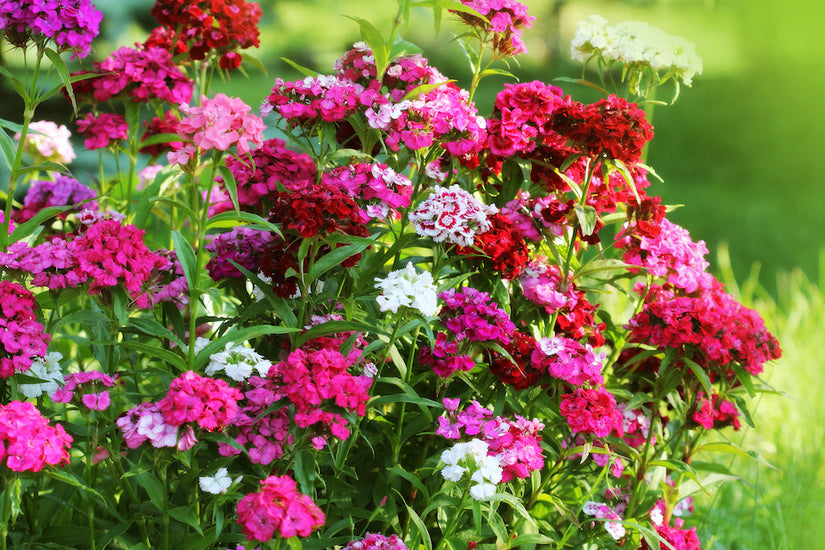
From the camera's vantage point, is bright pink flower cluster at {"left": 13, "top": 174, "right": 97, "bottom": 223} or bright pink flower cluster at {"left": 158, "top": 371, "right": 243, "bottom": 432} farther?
bright pink flower cluster at {"left": 13, "top": 174, "right": 97, "bottom": 223}

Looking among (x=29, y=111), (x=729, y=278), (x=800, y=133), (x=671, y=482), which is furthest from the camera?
(x=800, y=133)

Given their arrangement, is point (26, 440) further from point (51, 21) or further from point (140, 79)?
point (140, 79)

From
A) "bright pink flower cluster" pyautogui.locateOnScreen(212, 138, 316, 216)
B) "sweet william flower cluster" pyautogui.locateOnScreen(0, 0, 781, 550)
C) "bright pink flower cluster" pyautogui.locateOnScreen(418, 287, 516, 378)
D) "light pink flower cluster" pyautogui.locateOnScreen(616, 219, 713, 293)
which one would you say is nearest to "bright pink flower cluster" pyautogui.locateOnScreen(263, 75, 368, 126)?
"sweet william flower cluster" pyautogui.locateOnScreen(0, 0, 781, 550)

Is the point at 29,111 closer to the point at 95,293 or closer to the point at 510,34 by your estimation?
the point at 95,293

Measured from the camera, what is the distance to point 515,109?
2.65 metres

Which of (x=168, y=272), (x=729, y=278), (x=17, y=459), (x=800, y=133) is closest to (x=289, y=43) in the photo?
(x=800, y=133)

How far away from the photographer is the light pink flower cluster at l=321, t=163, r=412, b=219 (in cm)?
242

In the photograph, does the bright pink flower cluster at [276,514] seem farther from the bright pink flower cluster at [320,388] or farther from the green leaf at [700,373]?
the green leaf at [700,373]

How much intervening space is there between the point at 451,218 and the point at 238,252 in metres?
0.67

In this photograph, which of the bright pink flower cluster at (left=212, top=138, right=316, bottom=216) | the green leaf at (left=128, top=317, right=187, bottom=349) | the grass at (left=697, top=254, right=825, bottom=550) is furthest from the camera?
the grass at (left=697, top=254, right=825, bottom=550)

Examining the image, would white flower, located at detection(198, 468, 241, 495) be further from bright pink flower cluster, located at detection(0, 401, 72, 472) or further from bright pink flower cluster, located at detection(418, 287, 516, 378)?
bright pink flower cluster, located at detection(418, 287, 516, 378)

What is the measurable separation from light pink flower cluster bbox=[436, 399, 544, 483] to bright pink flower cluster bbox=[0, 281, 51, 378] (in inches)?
41.2

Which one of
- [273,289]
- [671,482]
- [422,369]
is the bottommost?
[671,482]

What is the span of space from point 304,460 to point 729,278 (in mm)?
4251
